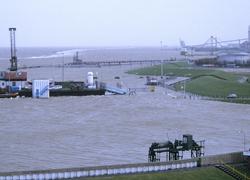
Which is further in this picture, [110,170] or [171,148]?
[171,148]

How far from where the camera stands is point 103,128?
42.1ft

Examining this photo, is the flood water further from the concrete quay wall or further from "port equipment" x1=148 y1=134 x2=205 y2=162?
the concrete quay wall

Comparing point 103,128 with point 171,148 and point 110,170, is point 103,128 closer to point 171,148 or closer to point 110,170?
point 171,148

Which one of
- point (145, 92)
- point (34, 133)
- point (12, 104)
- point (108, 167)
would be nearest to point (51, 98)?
point (12, 104)

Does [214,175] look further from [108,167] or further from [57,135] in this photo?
[57,135]

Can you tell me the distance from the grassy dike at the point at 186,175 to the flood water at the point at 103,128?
1916mm

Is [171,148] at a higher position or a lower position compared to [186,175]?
higher

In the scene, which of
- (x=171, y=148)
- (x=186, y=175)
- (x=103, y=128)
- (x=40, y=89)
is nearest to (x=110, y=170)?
(x=186, y=175)

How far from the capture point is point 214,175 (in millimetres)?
7586

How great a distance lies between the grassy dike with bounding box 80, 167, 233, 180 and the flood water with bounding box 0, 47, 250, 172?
6.29 ft

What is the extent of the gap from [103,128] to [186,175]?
18.2ft

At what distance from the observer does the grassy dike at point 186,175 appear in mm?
7246

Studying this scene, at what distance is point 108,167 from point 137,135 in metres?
4.57

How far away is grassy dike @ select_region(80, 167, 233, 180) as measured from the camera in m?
7.25
